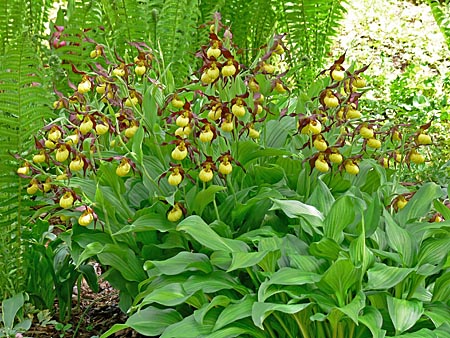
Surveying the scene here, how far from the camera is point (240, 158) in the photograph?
204 cm

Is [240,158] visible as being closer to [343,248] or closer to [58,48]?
[343,248]

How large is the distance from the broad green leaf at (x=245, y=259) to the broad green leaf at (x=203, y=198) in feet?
0.78

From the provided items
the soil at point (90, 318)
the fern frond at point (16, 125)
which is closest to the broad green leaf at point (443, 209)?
the soil at point (90, 318)

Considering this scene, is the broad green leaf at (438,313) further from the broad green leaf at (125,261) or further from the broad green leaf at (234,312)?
the broad green leaf at (125,261)

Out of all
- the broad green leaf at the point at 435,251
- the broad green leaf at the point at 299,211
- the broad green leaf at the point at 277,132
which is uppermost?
the broad green leaf at the point at 277,132

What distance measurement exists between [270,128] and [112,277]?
72 centimetres

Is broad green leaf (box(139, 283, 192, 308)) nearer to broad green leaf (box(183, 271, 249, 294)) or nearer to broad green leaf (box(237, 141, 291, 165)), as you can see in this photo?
broad green leaf (box(183, 271, 249, 294))

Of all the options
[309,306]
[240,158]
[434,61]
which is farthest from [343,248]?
[434,61]

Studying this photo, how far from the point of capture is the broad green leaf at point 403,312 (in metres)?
1.58

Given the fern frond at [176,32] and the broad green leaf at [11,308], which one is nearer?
the broad green leaf at [11,308]

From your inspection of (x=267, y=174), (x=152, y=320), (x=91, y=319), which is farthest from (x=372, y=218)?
(x=91, y=319)

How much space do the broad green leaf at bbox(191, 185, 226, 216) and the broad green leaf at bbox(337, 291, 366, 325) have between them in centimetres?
48

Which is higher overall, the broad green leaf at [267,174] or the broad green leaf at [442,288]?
the broad green leaf at [267,174]

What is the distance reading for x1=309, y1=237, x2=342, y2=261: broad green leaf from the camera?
65.0 inches
